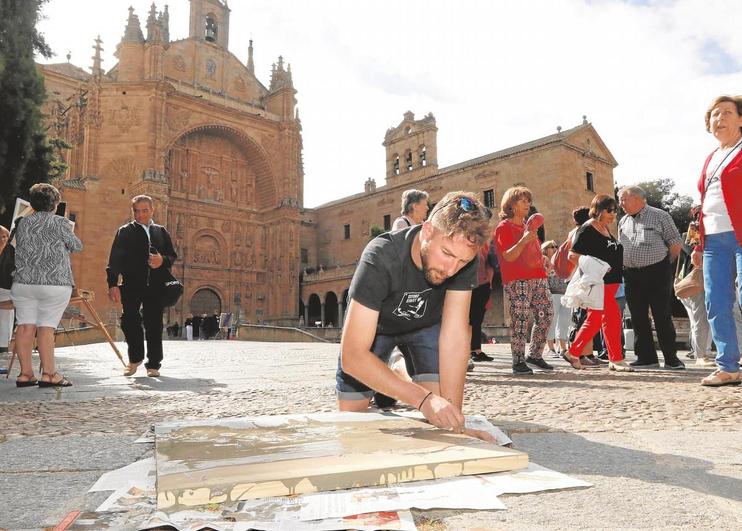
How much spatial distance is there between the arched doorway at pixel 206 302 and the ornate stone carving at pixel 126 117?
9444 mm

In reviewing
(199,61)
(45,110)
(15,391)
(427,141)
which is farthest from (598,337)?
(45,110)

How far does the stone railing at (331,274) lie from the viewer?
33.3m

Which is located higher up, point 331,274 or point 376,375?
point 331,274

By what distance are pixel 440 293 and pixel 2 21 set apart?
9045 millimetres

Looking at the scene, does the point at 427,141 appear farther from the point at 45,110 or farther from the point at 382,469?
the point at 382,469

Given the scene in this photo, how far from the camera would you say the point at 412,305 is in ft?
7.68

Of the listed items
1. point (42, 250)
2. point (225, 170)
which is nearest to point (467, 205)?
point (42, 250)

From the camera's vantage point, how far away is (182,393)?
4.01 metres

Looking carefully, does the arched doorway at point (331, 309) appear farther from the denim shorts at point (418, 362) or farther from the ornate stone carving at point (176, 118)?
the denim shorts at point (418, 362)

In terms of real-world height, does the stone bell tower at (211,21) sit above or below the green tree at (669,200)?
above

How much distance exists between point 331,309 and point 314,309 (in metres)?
1.20

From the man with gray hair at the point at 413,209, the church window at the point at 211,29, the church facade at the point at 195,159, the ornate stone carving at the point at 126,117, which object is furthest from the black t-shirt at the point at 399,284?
the church window at the point at 211,29

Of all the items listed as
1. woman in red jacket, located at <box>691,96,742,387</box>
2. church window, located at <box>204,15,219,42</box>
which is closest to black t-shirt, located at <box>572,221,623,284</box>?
woman in red jacket, located at <box>691,96,742,387</box>

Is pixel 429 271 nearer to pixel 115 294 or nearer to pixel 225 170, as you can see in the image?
pixel 115 294
